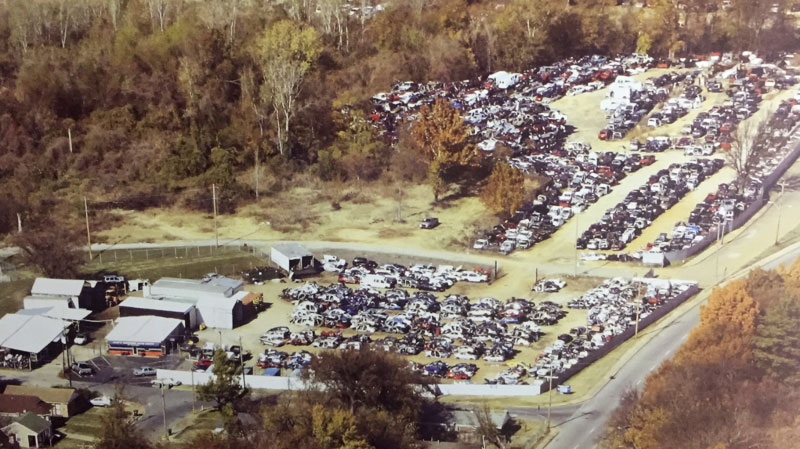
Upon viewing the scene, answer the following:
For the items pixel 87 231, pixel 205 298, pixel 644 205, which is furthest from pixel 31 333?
pixel 644 205

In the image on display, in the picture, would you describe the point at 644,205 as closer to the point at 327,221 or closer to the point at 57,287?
the point at 327,221

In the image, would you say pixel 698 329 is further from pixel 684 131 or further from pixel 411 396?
pixel 684 131

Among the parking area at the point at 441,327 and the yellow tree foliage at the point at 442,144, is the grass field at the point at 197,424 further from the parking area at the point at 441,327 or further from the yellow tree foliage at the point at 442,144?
the yellow tree foliage at the point at 442,144

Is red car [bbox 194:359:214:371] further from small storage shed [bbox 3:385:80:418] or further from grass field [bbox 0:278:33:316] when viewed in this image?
grass field [bbox 0:278:33:316]

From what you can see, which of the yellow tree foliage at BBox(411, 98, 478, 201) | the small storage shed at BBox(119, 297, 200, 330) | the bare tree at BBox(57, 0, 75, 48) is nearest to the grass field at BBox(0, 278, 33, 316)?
the small storage shed at BBox(119, 297, 200, 330)

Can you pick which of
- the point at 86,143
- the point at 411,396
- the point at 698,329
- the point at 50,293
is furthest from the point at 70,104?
the point at 698,329

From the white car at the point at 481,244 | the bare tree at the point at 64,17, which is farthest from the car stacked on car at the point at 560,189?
the bare tree at the point at 64,17
